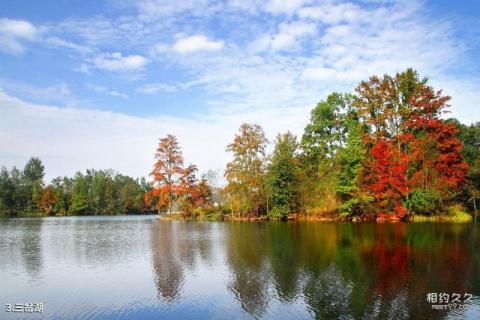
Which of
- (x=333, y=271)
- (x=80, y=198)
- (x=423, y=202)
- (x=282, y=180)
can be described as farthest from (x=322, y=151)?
(x=80, y=198)

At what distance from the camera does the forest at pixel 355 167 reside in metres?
44.4

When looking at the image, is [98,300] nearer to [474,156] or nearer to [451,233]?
[451,233]

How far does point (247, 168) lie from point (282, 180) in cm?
675

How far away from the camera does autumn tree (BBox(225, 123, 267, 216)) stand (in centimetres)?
5719

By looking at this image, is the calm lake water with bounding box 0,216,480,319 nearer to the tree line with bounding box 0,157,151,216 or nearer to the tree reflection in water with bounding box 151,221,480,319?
the tree reflection in water with bounding box 151,221,480,319

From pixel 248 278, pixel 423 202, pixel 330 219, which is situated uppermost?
pixel 423 202

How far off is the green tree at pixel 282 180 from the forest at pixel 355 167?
0.44 ft

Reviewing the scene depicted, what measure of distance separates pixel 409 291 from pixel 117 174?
125427mm

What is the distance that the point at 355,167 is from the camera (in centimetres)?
4812

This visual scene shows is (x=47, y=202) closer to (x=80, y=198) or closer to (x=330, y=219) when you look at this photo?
(x=80, y=198)

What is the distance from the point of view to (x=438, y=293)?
1441 centimetres

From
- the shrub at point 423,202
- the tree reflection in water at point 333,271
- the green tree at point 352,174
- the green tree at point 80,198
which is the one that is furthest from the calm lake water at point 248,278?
the green tree at point 80,198

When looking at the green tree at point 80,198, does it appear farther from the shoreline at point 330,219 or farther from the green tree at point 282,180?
the green tree at point 282,180

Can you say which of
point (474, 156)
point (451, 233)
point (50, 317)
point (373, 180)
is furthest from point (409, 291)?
point (474, 156)
